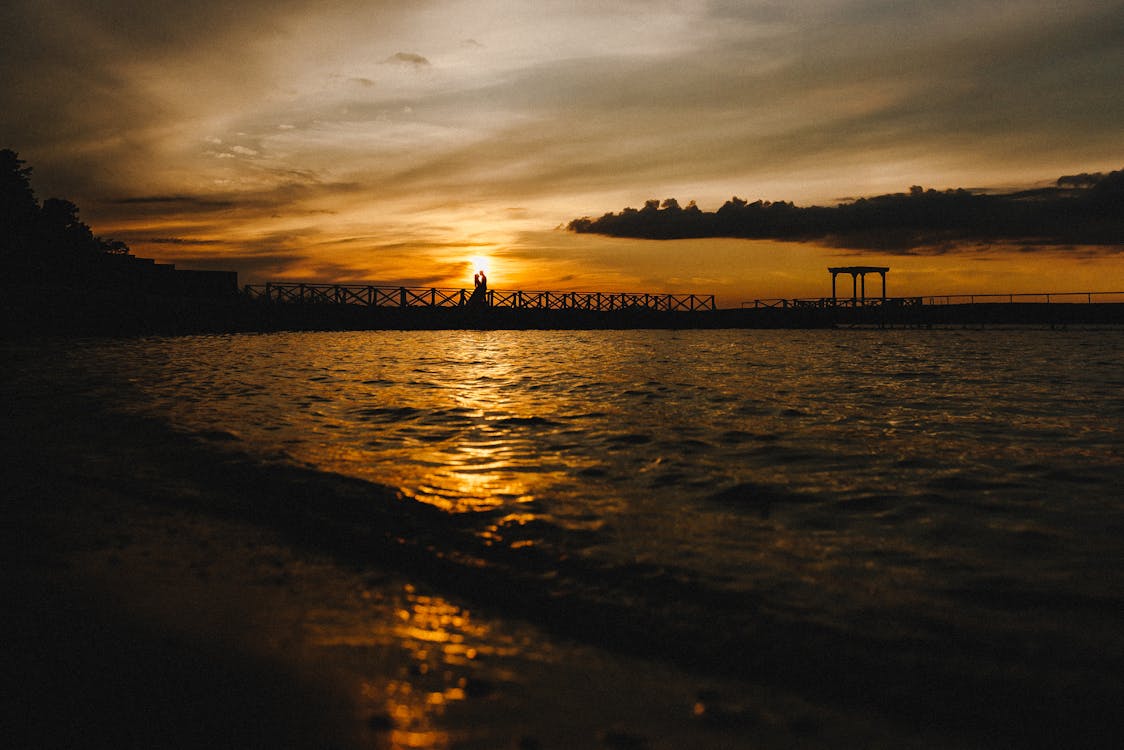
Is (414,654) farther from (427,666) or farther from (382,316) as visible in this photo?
(382,316)

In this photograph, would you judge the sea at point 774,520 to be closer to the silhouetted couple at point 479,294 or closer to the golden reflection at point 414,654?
the golden reflection at point 414,654

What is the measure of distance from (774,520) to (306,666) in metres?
3.02

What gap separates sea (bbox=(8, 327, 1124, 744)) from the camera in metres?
2.53

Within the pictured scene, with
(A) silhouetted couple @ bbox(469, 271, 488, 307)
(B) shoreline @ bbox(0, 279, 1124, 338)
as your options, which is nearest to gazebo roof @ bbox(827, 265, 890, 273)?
(B) shoreline @ bbox(0, 279, 1124, 338)

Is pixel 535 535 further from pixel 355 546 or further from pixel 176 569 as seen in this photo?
pixel 176 569

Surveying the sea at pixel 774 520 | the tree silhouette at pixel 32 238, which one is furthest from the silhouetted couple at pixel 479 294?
the sea at pixel 774 520

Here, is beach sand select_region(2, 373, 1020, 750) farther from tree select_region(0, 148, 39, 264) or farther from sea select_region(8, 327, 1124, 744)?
tree select_region(0, 148, 39, 264)

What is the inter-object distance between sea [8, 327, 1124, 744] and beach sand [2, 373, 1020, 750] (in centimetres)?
22

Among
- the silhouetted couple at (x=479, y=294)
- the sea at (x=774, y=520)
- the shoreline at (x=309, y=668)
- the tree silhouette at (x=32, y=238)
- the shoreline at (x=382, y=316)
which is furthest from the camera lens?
Answer: the silhouetted couple at (x=479, y=294)

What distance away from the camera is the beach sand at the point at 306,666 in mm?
1971

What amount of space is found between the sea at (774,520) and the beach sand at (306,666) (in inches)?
8.5

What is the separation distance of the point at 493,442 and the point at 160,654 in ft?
15.2

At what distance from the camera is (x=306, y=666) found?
2.31 meters

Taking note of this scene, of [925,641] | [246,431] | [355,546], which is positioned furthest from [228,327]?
[925,641]
